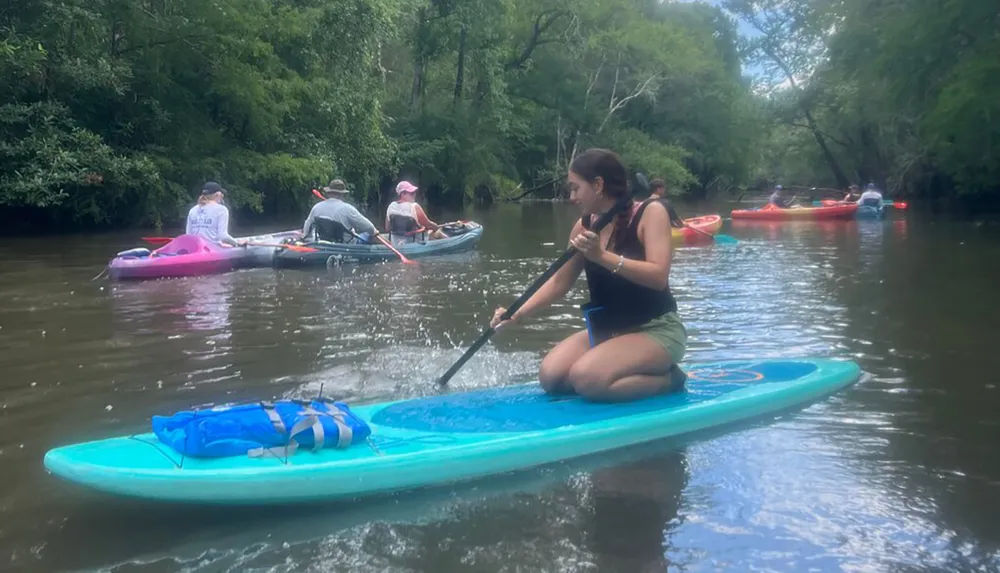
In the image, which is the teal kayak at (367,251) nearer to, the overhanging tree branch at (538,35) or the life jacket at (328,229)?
the life jacket at (328,229)

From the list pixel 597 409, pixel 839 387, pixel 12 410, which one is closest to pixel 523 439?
pixel 597 409

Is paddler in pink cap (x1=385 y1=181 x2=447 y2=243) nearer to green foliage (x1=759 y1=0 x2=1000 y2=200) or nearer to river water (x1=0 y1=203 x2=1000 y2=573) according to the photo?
river water (x1=0 y1=203 x2=1000 y2=573)

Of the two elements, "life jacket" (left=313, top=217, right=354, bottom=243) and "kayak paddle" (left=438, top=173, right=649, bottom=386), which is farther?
"life jacket" (left=313, top=217, right=354, bottom=243)

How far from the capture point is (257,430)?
11.5 feet

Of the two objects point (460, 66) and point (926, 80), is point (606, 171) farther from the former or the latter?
point (460, 66)

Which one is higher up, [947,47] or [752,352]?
[947,47]

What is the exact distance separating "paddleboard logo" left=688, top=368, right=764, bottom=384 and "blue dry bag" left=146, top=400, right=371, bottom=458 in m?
2.13

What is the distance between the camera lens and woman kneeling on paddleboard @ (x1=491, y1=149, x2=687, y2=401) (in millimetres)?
4195

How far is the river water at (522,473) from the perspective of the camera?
3139 mm

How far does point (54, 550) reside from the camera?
3.12 metres

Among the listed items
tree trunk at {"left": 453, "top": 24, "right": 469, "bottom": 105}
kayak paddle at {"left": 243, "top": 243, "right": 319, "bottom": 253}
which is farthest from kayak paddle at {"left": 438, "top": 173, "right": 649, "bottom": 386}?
tree trunk at {"left": 453, "top": 24, "right": 469, "bottom": 105}

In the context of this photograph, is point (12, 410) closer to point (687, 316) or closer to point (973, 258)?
point (687, 316)

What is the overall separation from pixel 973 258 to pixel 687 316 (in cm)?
679

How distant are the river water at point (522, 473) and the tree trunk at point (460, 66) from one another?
1947 centimetres
